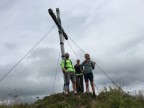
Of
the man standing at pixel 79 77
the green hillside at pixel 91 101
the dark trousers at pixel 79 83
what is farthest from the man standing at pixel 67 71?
the dark trousers at pixel 79 83

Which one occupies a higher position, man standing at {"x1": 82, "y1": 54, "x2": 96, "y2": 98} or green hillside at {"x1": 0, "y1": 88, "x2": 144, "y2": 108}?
man standing at {"x1": 82, "y1": 54, "x2": 96, "y2": 98}

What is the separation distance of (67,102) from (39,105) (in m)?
1.41

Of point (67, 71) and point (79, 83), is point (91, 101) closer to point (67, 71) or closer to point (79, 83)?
point (67, 71)

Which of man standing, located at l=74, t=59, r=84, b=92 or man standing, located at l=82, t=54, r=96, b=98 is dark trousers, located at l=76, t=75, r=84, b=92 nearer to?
man standing, located at l=74, t=59, r=84, b=92

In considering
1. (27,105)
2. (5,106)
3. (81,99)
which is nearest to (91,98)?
(81,99)

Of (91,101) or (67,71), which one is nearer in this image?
(91,101)

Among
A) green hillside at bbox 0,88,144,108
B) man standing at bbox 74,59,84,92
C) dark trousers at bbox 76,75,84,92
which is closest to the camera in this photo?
green hillside at bbox 0,88,144,108

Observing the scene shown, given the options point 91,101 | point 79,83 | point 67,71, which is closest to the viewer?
point 91,101

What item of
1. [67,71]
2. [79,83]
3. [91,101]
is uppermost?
[67,71]

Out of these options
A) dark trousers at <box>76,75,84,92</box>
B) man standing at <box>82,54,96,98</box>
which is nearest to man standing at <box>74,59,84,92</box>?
dark trousers at <box>76,75,84,92</box>

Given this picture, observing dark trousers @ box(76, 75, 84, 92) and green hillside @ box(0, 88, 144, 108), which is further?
dark trousers @ box(76, 75, 84, 92)

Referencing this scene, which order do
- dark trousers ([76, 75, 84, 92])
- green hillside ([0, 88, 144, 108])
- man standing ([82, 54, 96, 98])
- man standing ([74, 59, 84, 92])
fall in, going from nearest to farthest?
green hillside ([0, 88, 144, 108])
man standing ([82, 54, 96, 98])
man standing ([74, 59, 84, 92])
dark trousers ([76, 75, 84, 92])

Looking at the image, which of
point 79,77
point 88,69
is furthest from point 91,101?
point 79,77

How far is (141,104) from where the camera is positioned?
1364 cm
